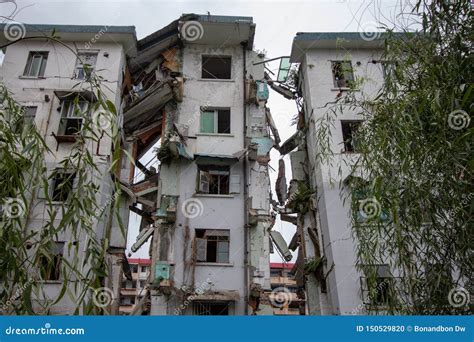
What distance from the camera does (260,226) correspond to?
14.1 metres

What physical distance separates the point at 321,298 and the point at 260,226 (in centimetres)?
305

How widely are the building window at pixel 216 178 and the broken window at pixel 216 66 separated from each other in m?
4.44

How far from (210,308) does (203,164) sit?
4.97 meters

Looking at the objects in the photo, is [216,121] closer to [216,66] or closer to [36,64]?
[216,66]

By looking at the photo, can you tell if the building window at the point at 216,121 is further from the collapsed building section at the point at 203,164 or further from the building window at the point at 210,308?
the building window at the point at 210,308

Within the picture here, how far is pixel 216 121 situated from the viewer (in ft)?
52.5
